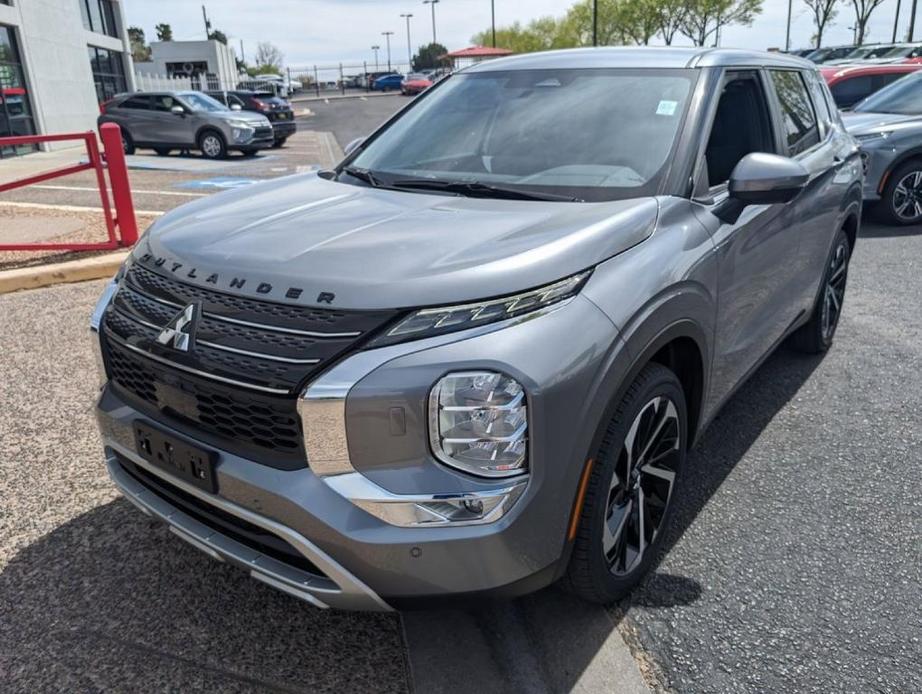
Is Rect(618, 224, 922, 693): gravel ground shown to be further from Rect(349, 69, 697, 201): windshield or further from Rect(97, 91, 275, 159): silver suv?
Rect(97, 91, 275, 159): silver suv

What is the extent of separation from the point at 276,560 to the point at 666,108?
2.19 m

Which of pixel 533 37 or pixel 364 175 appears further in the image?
pixel 533 37

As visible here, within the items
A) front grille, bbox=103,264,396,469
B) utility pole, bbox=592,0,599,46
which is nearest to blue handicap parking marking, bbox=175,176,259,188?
front grille, bbox=103,264,396,469

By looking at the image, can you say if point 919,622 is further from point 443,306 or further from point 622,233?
point 443,306

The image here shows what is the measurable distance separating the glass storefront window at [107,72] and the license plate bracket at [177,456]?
28.5 meters

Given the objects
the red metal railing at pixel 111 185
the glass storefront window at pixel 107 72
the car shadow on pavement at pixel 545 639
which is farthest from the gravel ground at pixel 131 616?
the glass storefront window at pixel 107 72

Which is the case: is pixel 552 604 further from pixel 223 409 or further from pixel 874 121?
pixel 874 121

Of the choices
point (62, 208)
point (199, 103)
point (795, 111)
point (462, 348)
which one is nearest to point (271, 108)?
point (199, 103)

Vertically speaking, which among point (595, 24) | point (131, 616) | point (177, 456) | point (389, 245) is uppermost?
point (595, 24)

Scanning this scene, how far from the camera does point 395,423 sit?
6.25 ft

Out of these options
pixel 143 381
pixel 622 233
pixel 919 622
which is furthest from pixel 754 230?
pixel 143 381

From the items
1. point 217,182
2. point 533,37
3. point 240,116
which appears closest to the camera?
point 217,182

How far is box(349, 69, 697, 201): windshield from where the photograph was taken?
289cm

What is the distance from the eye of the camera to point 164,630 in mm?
2496
